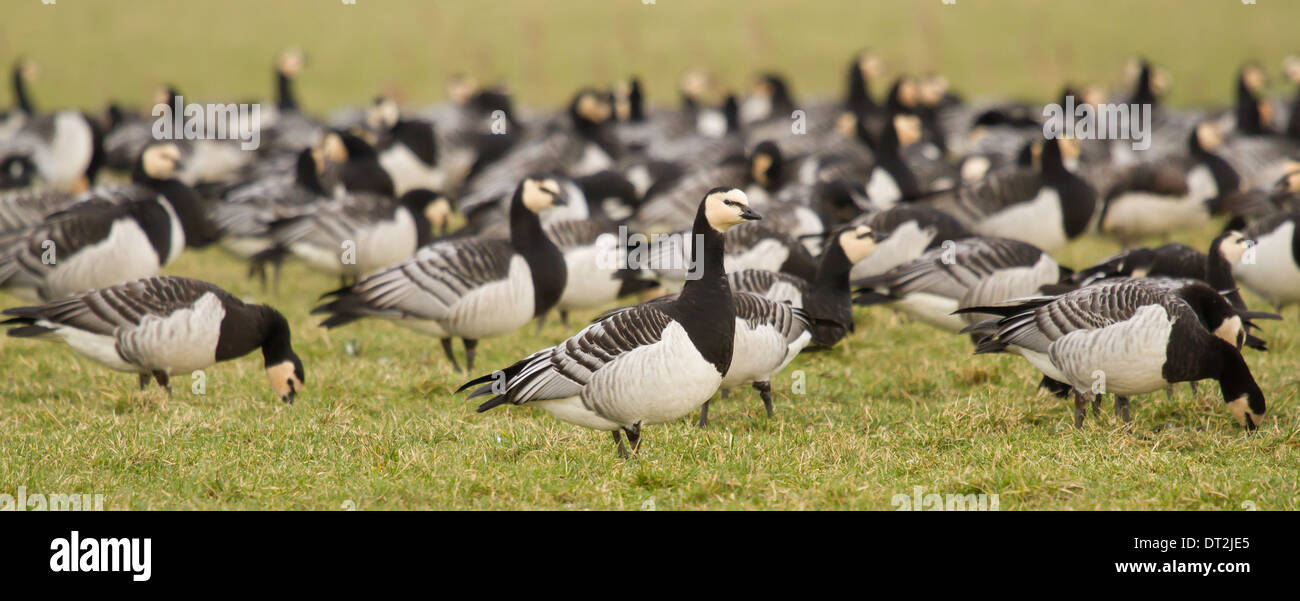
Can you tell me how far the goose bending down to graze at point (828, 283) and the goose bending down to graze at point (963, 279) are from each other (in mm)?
412

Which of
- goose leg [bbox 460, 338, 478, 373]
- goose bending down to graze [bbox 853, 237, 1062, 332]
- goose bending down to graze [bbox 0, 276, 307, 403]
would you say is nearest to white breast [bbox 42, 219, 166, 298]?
goose bending down to graze [bbox 0, 276, 307, 403]

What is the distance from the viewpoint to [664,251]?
37.9ft

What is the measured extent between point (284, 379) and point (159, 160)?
4.74m

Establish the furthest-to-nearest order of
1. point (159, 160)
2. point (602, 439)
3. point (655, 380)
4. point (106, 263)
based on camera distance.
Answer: point (159, 160)
point (106, 263)
point (602, 439)
point (655, 380)

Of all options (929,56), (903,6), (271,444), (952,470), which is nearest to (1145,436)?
(952,470)

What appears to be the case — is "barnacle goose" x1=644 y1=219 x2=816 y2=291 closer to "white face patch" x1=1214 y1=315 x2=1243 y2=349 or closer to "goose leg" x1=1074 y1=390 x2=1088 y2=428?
"goose leg" x1=1074 y1=390 x2=1088 y2=428

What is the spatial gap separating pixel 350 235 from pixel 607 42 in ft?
82.9

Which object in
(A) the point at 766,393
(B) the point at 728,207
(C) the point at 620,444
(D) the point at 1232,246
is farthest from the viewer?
(D) the point at 1232,246

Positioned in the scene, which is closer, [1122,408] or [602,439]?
[602,439]

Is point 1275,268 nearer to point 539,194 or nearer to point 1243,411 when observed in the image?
point 1243,411

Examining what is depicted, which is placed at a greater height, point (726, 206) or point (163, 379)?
point (726, 206)

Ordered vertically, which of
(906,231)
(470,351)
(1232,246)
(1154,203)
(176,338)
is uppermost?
(1154,203)

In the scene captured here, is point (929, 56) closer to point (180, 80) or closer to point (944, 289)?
point (180, 80)

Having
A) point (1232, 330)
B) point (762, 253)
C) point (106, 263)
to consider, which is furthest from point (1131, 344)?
point (106, 263)
